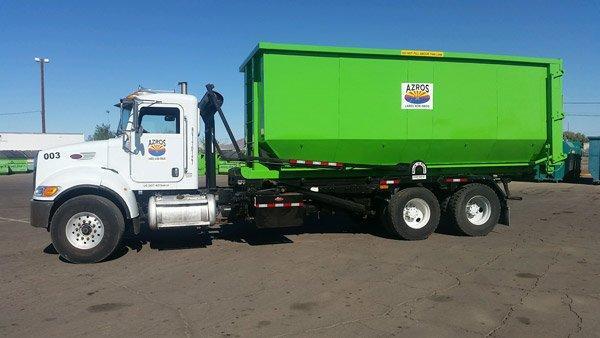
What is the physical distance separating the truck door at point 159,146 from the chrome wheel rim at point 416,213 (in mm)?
4459

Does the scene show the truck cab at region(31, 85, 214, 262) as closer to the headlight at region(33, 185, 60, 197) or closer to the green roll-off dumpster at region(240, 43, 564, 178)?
the headlight at region(33, 185, 60, 197)

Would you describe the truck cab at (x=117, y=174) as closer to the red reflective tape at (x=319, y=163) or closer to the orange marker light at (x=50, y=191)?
the orange marker light at (x=50, y=191)

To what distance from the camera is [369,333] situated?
16.1ft

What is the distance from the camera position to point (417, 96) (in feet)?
32.1

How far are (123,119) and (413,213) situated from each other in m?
5.82

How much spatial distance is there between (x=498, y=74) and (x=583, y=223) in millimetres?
4595

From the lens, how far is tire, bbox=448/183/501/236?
33.4 ft

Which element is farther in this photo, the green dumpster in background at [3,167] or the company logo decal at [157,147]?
the green dumpster in background at [3,167]

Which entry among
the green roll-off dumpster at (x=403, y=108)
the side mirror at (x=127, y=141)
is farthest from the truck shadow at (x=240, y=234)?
the side mirror at (x=127, y=141)

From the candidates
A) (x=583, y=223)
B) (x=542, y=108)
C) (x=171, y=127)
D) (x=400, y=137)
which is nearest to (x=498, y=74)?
(x=542, y=108)

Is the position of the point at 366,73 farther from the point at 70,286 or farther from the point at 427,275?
the point at 70,286

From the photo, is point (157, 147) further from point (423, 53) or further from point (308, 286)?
point (423, 53)

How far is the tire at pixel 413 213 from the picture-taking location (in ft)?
32.0

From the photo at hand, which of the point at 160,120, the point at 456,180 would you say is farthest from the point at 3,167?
the point at 456,180
